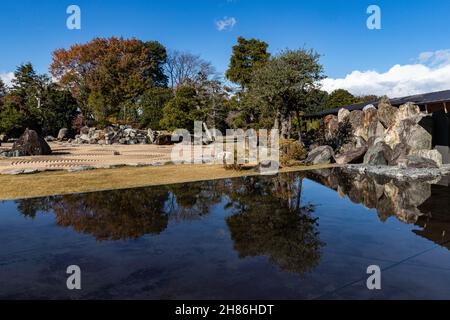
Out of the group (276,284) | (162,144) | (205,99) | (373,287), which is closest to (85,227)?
(276,284)

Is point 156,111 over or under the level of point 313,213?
over

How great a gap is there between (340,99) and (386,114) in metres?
27.1

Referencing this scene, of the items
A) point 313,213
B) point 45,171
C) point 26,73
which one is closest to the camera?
point 313,213

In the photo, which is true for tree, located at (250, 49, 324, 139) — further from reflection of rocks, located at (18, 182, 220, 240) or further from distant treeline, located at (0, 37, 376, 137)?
reflection of rocks, located at (18, 182, 220, 240)

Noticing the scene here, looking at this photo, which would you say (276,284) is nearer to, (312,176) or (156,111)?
(312,176)

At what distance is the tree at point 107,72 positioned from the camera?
4244 cm

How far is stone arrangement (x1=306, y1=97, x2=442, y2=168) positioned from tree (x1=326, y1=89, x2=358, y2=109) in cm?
2474

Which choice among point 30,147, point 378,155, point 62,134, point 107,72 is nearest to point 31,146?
point 30,147

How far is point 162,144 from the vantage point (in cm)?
2959

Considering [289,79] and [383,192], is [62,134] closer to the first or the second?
[289,79]

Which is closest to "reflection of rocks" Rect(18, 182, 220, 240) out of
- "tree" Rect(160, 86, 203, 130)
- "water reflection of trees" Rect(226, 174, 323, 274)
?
"water reflection of trees" Rect(226, 174, 323, 274)

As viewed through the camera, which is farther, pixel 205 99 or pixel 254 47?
pixel 254 47

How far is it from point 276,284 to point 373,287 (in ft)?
2.94
